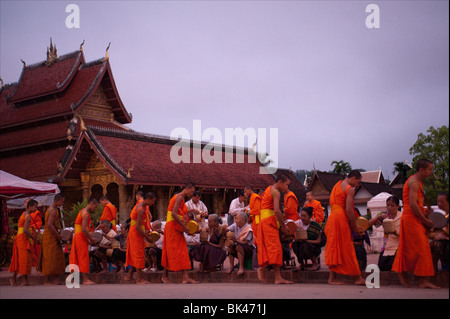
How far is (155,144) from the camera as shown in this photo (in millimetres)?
24625

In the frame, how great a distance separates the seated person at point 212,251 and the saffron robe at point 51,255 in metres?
2.87

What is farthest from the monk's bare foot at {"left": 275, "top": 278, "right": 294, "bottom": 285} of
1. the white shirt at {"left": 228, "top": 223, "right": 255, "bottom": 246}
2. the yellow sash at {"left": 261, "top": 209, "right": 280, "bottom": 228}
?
the white shirt at {"left": 228, "top": 223, "right": 255, "bottom": 246}

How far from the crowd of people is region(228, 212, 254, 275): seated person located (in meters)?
0.02

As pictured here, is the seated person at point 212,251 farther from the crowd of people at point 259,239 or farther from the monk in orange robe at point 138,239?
the monk in orange robe at point 138,239

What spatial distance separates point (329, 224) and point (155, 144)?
17344 mm

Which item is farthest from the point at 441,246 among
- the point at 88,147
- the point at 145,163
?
the point at 88,147

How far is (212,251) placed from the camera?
32.7ft

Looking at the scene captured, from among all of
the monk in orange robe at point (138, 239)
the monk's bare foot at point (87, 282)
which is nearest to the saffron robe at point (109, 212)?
the monk's bare foot at point (87, 282)

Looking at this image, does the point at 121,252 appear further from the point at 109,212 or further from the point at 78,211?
the point at 78,211

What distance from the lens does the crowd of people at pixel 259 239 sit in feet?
23.3

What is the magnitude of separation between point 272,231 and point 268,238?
0.44 ft
